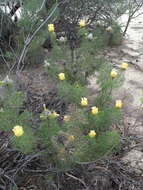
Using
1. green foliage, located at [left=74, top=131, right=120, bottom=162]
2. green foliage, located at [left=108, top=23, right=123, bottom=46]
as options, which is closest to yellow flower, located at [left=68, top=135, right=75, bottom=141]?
green foliage, located at [left=74, top=131, right=120, bottom=162]

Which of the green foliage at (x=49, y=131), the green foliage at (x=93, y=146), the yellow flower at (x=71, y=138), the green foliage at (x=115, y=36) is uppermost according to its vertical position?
the green foliage at (x=49, y=131)

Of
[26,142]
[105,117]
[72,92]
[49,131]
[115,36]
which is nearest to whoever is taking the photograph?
[26,142]

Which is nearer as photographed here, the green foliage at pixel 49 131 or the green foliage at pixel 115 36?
the green foliage at pixel 49 131

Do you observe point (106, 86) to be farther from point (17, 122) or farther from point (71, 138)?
point (17, 122)

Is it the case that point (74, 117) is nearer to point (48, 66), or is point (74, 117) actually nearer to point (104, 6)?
point (48, 66)

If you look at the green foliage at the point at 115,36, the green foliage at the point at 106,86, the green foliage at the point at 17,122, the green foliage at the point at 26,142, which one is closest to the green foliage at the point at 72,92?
the green foliage at the point at 106,86

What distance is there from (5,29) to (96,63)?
50.9 inches

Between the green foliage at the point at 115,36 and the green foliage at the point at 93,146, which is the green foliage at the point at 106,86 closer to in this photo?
the green foliage at the point at 93,146

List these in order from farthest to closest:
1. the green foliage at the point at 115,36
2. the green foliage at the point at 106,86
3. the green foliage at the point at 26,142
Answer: the green foliage at the point at 115,36, the green foliage at the point at 106,86, the green foliage at the point at 26,142

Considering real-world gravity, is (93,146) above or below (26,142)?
below

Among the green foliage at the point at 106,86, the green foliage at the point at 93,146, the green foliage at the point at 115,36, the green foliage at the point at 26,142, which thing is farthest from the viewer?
the green foliage at the point at 115,36

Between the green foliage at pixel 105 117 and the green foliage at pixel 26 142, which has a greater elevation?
the green foliage at pixel 26 142

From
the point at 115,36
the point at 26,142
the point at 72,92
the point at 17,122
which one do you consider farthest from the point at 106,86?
the point at 115,36

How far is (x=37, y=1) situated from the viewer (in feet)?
9.89
